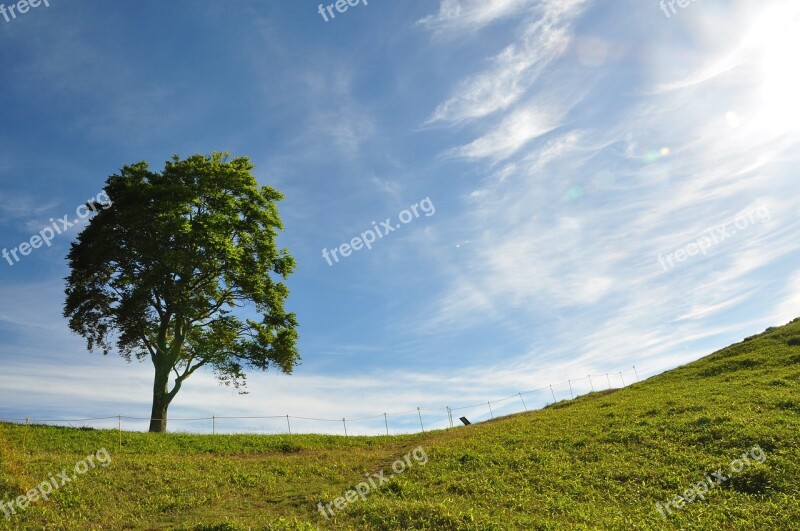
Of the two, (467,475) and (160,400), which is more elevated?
(160,400)

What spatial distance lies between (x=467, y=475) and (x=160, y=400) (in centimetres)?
2349

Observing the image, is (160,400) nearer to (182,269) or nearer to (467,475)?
(182,269)

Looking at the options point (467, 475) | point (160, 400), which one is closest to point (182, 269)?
point (160, 400)

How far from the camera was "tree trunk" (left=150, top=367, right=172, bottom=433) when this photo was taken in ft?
110

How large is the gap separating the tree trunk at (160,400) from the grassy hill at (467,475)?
2.75m

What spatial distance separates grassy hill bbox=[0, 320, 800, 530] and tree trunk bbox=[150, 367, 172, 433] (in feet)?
9.03

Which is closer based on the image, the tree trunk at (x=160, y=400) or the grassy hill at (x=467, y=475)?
the grassy hill at (x=467, y=475)

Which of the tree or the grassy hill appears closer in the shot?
the grassy hill

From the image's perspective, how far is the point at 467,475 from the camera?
22250 millimetres

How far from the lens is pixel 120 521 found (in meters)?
16.7

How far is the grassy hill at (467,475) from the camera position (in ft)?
54.7

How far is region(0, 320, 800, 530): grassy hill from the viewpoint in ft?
54.7

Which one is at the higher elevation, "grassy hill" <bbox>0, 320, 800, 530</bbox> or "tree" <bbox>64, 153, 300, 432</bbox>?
"tree" <bbox>64, 153, 300, 432</bbox>

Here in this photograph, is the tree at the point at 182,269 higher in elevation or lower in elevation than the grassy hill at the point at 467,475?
higher
